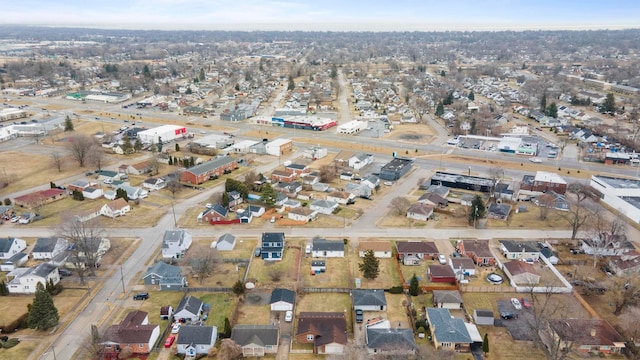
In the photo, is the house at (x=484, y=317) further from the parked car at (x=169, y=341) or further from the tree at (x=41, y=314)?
the tree at (x=41, y=314)

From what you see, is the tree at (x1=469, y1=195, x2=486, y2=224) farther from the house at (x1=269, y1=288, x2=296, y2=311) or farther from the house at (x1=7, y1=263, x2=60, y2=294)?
the house at (x1=7, y1=263, x2=60, y2=294)

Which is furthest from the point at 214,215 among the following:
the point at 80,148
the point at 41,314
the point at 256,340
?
the point at 80,148

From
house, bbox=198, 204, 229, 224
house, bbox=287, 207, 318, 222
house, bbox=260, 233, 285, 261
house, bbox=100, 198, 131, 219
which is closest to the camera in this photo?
house, bbox=260, 233, 285, 261

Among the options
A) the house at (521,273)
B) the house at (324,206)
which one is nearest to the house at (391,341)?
the house at (521,273)

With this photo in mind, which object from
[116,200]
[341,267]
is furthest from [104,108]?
[341,267]

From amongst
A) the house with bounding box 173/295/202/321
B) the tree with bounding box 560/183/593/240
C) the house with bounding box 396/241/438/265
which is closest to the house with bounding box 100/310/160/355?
the house with bounding box 173/295/202/321

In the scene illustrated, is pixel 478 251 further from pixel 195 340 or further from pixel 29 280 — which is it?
pixel 29 280

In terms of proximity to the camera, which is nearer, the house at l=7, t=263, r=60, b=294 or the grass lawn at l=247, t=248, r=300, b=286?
the house at l=7, t=263, r=60, b=294
